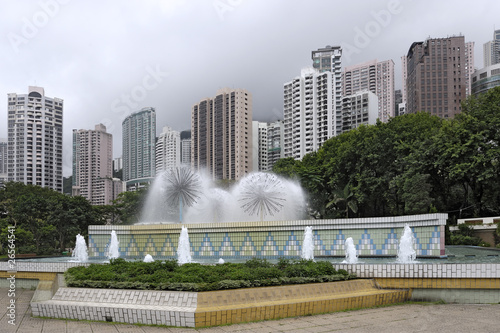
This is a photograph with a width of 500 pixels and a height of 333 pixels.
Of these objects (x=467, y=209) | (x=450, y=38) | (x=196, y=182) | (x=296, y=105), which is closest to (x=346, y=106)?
(x=296, y=105)

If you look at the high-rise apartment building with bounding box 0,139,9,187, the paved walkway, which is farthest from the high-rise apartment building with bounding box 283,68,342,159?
the paved walkway

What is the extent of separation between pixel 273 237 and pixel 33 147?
66065 mm

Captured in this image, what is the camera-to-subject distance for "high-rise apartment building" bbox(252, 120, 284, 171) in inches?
3826

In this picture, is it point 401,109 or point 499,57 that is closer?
point 401,109

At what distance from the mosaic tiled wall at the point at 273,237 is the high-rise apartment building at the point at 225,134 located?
6022 cm

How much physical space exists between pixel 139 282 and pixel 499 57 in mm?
152556

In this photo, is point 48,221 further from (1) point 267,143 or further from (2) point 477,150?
(1) point 267,143

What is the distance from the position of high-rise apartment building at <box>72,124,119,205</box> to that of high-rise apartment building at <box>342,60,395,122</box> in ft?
250

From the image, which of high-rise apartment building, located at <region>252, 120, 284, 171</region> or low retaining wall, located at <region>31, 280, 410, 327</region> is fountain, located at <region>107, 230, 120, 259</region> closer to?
low retaining wall, located at <region>31, 280, 410, 327</region>

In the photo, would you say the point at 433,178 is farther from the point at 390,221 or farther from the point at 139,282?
the point at 139,282

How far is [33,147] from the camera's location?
2864 inches

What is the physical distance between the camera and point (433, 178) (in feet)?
98.1

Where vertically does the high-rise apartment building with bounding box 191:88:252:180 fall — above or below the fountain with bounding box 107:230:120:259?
above

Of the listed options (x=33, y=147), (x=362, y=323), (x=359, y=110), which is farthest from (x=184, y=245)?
(x=359, y=110)
